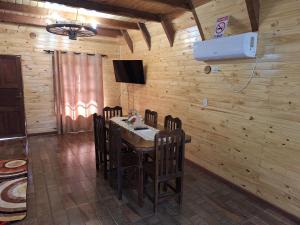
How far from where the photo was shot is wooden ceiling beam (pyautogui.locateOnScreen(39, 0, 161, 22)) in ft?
10.1

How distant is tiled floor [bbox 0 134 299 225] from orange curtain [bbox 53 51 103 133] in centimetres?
213

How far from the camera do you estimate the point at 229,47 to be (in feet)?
8.54

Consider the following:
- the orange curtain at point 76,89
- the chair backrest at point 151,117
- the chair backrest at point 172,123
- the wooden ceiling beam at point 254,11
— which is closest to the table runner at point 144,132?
the chair backrest at point 172,123

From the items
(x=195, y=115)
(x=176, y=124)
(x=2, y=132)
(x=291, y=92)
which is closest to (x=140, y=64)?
(x=195, y=115)

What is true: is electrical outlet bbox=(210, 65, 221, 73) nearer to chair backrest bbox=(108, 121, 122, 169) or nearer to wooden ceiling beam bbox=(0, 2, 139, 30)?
Result: chair backrest bbox=(108, 121, 122, 169)

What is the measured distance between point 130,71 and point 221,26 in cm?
269

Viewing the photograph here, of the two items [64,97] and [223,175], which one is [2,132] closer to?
[64,97]

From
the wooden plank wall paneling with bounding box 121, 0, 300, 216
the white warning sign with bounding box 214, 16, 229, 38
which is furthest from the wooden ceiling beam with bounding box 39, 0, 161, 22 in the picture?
the white warning sign with bounding box 214, 16, 229, 38

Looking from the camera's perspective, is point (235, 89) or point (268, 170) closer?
point (268, 170)

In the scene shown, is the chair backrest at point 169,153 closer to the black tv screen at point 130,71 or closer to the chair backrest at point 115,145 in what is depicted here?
the chair backrest at point 115,145

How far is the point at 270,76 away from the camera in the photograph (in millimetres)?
2402

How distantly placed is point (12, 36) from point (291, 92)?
214 inches

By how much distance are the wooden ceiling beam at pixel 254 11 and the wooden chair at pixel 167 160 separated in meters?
1.48

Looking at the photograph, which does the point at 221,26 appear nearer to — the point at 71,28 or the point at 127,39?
the point at 71,28
